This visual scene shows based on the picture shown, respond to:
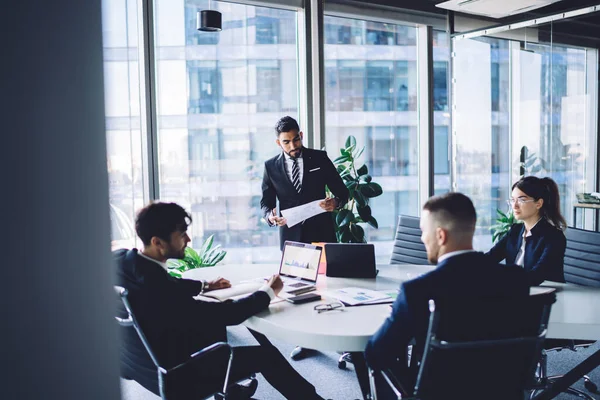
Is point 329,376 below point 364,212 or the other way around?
below

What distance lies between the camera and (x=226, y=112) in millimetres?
5590

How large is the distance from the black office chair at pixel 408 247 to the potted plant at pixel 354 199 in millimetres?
1234

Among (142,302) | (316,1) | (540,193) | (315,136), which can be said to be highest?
(316,1)

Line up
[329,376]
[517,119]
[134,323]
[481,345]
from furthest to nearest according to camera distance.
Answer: [517,119], [329,376], [134,323], [481,345]

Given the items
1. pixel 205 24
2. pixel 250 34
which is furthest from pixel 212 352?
pixel 250 34

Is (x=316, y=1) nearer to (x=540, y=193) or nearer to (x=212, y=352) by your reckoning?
(x=540, y=193)

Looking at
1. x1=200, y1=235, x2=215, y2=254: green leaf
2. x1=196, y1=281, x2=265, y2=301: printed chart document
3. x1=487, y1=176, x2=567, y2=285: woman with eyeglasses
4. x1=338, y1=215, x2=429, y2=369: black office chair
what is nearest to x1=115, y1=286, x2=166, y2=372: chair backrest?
x1=196, y1=281, x2=265, y2=301: printed chart document

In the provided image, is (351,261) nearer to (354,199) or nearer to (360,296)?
(360,296)

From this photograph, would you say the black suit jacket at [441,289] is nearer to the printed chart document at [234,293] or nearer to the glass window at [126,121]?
the printed chart document at [234,293]

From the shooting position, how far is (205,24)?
456cm

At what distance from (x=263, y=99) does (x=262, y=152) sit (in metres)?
0.54

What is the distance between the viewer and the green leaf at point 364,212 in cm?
532

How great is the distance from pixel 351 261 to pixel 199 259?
7.66 ft

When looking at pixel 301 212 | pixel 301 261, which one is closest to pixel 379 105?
pixel 301 212
